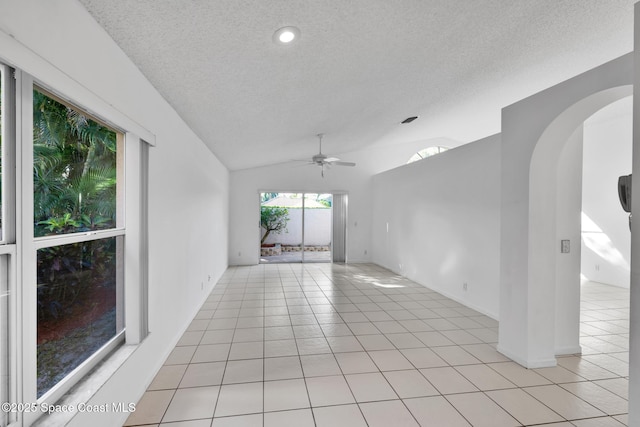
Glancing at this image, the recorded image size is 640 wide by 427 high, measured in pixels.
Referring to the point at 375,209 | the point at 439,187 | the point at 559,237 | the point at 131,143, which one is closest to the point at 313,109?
the point at 131,143

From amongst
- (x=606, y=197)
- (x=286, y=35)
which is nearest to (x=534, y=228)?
(x=286, y=35)

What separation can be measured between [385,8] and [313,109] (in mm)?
1935

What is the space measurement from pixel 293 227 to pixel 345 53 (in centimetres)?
708

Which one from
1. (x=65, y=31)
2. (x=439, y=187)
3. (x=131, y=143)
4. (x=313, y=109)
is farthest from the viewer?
(x=439, y=187)

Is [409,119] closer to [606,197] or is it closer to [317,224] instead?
[606,197]

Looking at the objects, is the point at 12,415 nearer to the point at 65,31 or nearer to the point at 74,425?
the point at 74,425

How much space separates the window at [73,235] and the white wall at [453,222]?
Result: 397 cm

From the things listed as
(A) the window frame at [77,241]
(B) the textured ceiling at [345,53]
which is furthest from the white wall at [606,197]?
(A) the window frame at [77,241]

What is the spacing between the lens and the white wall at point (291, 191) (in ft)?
25.0

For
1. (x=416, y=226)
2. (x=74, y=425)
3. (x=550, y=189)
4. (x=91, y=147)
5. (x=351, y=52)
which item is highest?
(x=351, y=52)

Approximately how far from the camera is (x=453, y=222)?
15.0 feet

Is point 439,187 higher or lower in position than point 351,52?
lower

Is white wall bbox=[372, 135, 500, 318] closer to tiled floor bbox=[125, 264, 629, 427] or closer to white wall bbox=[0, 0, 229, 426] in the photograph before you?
tiled floor bbox=[125, 264, 629, 427]

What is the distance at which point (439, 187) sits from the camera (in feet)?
16.2
